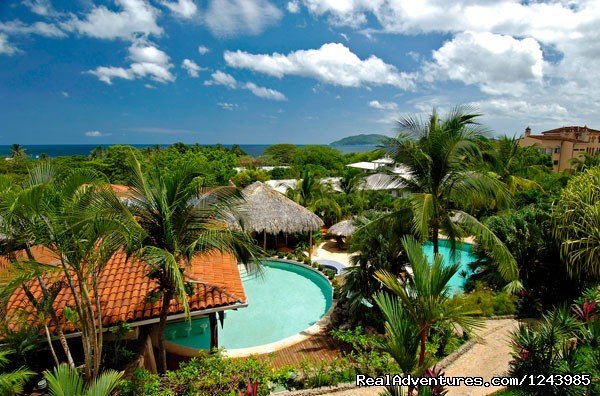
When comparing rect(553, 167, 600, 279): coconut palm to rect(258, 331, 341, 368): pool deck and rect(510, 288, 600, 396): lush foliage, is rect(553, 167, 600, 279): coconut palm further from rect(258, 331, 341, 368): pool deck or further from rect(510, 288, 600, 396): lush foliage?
rect(258, 331, 341, 368): pool deck

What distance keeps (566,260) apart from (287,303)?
900 centimetres

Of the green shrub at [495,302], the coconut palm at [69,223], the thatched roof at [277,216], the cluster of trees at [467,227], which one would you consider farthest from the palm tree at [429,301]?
the thatched roof at [277,216]

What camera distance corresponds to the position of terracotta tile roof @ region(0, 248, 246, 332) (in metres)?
6.73

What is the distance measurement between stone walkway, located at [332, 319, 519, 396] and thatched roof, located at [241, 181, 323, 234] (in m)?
9.98

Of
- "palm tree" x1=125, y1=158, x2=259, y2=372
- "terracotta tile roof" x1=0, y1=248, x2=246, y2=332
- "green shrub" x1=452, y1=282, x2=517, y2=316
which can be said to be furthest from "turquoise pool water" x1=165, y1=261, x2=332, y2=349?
"green shrub" x1=452, y1=282, x2=517, y2=316

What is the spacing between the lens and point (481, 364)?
6.98 meters

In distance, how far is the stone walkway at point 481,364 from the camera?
6.12 metres

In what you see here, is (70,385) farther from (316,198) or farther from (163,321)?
(316,198)

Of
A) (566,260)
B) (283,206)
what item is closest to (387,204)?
(283,206)

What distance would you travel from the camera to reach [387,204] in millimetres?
22891

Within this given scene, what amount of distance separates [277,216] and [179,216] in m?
11.4

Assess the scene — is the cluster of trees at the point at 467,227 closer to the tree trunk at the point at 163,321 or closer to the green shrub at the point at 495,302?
the green shrub at the point at 495,302

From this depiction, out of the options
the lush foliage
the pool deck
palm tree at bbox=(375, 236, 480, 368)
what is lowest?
the pool deck

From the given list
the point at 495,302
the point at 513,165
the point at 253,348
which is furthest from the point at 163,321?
the point at 513,165
